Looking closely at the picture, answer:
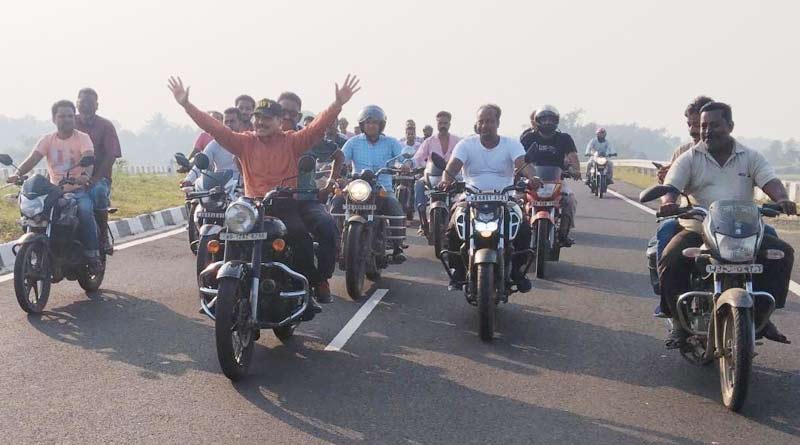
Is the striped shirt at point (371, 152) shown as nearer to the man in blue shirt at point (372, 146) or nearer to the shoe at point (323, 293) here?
the man in blue shirt at point (372, 146)

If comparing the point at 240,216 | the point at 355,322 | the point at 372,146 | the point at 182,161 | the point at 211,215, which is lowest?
the point at 355,322

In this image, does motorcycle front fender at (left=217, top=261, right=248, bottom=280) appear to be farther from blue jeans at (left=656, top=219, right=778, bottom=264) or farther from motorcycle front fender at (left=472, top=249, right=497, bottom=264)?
blue jeans at (left=656, top=219, right=778, bottom=264)

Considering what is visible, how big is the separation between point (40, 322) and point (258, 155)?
241 centimetres

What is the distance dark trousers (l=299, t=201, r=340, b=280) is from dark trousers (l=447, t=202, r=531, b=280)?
1.33m

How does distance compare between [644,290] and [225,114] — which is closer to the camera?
[644,290]

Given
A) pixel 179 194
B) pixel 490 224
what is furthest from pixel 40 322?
pixel 179 194

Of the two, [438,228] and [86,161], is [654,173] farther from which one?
[86,161]

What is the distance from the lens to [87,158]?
8242mm

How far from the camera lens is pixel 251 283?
613cm

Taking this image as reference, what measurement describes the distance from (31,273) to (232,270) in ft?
9.70

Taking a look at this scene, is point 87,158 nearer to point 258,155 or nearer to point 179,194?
point 258,155

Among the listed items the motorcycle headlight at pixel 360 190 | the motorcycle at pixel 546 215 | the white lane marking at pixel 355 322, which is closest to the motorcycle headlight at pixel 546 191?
the motorcycle at pixel 546 215

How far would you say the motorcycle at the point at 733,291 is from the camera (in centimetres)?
519

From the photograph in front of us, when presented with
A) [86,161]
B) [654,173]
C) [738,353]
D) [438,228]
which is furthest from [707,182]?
[654,173]
